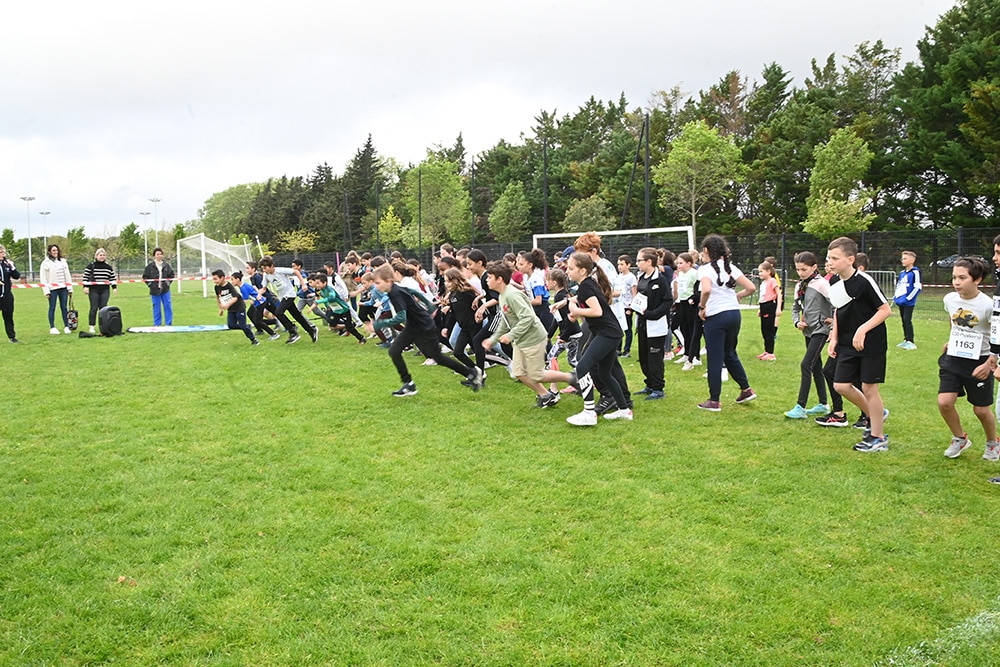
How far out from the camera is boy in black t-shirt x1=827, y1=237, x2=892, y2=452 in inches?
230

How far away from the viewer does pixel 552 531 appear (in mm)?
4422

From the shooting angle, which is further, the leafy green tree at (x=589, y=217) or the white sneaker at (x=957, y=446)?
the leafy green tree at (x=589, y=217)

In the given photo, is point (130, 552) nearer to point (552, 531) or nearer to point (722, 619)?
point (552, 531)

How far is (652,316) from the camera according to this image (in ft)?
27.3

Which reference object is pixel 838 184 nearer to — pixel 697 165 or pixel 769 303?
pixel 697 165

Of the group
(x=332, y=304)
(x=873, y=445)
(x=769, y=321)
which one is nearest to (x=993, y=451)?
(x=873, y=445)

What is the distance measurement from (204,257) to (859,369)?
29.5m

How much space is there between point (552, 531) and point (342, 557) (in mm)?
1256

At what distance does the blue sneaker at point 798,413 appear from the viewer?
732cm

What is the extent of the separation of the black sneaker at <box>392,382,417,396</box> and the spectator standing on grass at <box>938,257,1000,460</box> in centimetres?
535

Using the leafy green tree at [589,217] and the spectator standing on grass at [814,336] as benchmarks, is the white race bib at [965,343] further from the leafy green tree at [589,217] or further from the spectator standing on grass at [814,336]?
the leafy green tree at [589,217]

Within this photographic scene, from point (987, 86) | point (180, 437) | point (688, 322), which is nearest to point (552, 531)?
point (180, 437)

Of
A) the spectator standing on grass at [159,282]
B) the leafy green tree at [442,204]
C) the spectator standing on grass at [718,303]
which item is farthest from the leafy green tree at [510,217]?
the spectator standing on grass at [718,303]

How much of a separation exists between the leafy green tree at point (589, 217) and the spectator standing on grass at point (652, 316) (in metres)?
33.9
